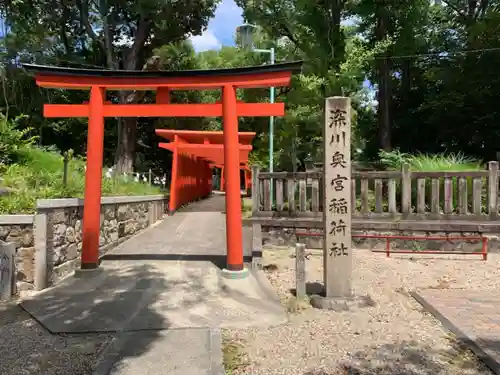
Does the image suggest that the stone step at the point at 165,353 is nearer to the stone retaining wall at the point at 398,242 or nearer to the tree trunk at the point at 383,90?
the stone retaining wall at the point at 398,242

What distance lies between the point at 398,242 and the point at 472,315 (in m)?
3.97

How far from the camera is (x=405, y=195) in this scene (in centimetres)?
891

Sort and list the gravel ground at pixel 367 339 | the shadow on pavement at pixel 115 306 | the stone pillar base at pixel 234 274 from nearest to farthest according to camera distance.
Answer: the gravel ground at pixel 367 339 < the shadow on pavement at pixel 115 306 < the stone pillar base at pixel 234 274

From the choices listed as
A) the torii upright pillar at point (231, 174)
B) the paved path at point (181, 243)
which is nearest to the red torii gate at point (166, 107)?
the torii upright pillar at point (231, 174)

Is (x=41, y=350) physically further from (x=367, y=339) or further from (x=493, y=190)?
(x=493, y=190)

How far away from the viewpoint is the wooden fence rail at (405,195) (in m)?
8.73

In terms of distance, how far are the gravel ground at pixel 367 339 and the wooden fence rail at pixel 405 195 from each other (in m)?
2.22

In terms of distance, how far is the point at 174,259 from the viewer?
760cm

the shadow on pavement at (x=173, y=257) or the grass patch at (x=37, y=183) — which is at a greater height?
the grass patch at (x=37, y=183)

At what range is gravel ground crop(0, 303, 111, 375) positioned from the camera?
11.9 ft

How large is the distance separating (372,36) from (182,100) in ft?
35.2

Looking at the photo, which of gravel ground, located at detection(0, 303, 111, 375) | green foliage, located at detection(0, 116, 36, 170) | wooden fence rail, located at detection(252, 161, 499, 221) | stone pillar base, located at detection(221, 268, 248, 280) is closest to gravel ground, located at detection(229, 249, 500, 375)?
stone pillar base, located at detection(221, 268, 248, 280)

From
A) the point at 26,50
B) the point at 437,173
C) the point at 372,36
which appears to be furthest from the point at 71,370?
the point at 26,50

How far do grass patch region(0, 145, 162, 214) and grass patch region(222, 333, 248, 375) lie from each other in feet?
11.4
